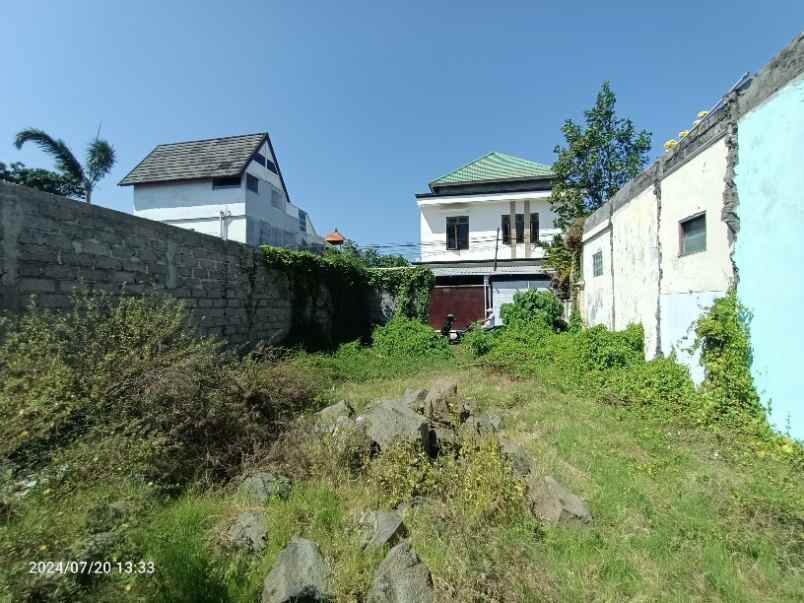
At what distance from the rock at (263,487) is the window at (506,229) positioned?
52.5ft

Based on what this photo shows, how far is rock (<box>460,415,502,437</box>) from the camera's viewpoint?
13.7 ft

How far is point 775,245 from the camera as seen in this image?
4.21m

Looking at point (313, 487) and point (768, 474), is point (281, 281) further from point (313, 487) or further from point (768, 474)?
point (768, 474)

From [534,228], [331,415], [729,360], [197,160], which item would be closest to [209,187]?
[197,160]

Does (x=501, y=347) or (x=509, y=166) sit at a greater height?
(x=509, y=166)

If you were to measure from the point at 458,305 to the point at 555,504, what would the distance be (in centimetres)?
1263

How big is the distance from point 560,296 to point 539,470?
11.2 meters

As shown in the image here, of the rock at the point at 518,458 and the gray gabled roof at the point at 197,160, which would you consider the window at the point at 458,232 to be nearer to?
the gray gabled roof at the point at 197,160

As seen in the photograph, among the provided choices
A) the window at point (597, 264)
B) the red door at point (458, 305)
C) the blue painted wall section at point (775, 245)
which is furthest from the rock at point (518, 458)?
the red door at point (458, 305)

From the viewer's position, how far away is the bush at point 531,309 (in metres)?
10.7

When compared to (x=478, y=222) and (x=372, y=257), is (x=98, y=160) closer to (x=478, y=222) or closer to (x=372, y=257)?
(x=372, y=257)

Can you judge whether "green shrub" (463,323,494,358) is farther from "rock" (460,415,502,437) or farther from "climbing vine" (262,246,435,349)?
"rock" (460,415,502,437)

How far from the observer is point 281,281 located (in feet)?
30.7

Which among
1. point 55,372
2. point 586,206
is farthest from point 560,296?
point 55,372
